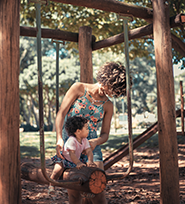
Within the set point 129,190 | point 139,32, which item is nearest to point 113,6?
point 139,32

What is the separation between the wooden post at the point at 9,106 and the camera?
2.25 metres

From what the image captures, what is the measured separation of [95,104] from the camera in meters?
2.65

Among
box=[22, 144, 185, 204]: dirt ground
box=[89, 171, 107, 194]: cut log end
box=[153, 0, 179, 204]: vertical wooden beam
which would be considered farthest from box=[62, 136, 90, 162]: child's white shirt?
box=[22, 144, 185, 204]: dirt ground

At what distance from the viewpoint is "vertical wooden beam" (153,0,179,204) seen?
10.4ft

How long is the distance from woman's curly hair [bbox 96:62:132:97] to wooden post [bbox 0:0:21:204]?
0.76 m

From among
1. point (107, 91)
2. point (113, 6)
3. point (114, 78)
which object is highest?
point (113, 6)

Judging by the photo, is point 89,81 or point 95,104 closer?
point 95,104

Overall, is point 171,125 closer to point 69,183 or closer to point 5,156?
point 69,183

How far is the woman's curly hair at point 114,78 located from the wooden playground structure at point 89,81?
0.74 metres

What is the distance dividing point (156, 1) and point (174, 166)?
1.93m

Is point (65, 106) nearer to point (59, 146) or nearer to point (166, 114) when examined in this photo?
point (59, 146)

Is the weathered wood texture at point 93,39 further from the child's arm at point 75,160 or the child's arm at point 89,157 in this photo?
the child's arm at point 75,160

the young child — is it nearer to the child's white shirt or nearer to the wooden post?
the child's white shirt

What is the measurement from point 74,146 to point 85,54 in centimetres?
193
